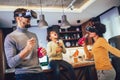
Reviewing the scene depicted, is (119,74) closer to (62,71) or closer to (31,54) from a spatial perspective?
(62,71)

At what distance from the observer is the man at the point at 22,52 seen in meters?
1.41

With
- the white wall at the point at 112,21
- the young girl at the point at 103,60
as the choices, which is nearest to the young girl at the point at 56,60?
the young girl at the point at 103,60

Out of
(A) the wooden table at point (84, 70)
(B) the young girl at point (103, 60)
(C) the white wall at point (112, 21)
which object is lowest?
(A) the wooden table at point (84, 70)

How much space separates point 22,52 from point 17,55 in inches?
2.0

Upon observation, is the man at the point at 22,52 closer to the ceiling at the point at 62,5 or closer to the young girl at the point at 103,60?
the young girl at the point at 103,60

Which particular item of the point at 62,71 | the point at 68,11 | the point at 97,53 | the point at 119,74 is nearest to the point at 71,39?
the point at 68,11

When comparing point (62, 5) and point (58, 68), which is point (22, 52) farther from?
point (62, 5)

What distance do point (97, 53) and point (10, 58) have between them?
1074 mm

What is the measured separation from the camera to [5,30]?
6148 mm

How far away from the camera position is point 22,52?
139 cm

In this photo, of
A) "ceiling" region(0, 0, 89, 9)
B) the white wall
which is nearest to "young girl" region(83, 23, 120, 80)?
"ceiling" region(0, 0, 89, 9)

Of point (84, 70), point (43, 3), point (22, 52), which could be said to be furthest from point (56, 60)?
point (43, 3)

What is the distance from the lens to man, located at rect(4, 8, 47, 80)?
55.6 inches

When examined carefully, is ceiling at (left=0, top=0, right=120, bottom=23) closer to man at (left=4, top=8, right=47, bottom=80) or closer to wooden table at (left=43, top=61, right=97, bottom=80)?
wooden table at (left=43, top=61, right=97, bottom=80)
